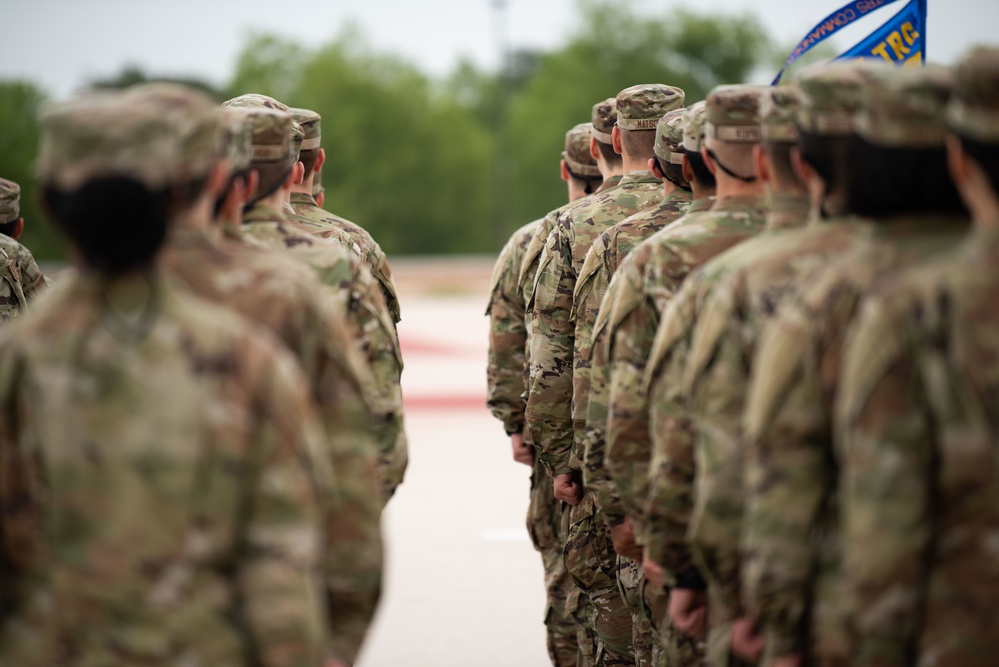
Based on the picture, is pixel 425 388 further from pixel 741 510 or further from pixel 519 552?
pixel 741 510

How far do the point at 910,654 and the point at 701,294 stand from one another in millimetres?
1223

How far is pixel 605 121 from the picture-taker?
670 centimetres

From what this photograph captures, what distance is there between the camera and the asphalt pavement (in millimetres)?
7344

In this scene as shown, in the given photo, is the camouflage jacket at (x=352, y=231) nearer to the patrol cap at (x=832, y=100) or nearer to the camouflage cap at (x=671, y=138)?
the camouflage cap at (x=671, y=138)

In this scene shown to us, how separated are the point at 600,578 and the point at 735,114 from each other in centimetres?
258

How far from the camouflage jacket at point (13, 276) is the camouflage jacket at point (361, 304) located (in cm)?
261

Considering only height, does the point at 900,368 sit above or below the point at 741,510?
above

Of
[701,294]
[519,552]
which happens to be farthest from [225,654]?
[519,552]

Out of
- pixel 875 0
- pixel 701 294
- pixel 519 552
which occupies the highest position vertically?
pixel 875 0

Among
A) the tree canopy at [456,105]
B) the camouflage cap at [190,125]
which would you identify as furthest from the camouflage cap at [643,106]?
the tree canopy at [456,105]

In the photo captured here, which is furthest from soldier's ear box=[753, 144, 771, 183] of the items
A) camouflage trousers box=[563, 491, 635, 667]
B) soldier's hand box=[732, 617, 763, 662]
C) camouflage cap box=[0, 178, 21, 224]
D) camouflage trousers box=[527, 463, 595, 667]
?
camouflage cap box=[0, 178, 21, 224]

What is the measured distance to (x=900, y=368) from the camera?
282 cm

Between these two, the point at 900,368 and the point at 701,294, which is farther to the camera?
the point at 701,294

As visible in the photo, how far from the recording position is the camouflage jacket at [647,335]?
4.39 metres
